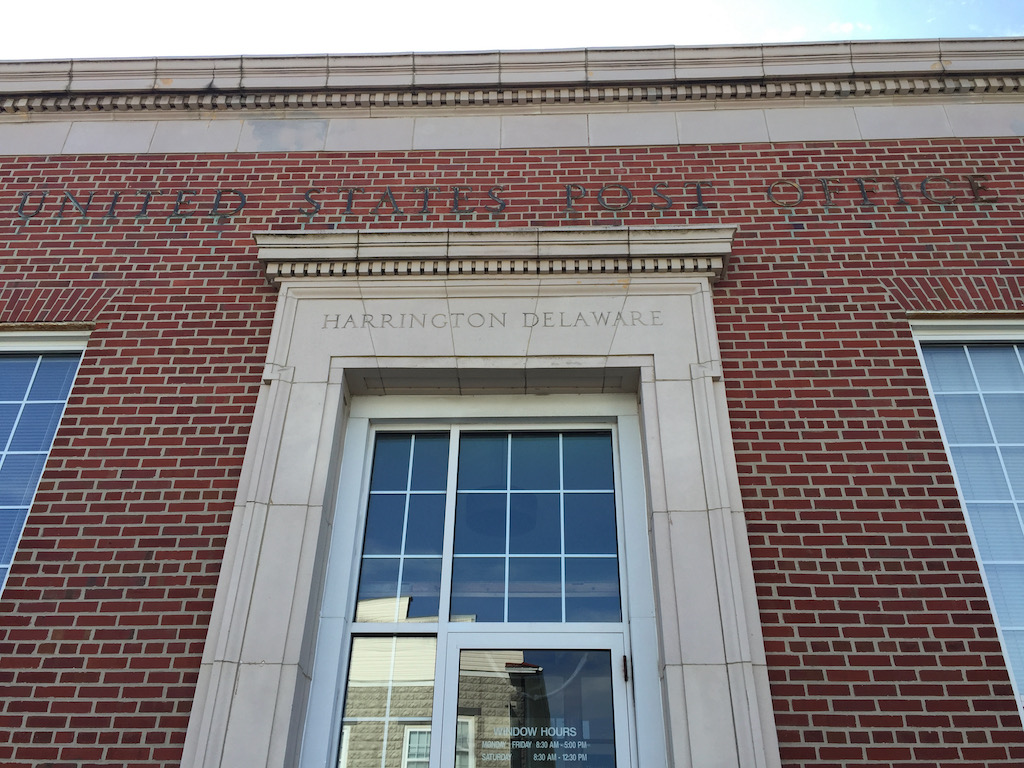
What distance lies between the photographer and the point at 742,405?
5461 mm

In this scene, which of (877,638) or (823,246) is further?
(823,246)

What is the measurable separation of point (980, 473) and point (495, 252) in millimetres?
3373

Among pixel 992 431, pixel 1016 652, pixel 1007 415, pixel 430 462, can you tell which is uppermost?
pixel 1007 415

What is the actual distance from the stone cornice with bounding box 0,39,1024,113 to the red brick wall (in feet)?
1.79

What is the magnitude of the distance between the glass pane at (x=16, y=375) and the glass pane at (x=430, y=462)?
2690 millimetres

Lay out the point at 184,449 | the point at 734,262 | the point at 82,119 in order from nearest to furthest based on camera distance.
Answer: the point at 184,449, the point at 734,262, the point at 82,119

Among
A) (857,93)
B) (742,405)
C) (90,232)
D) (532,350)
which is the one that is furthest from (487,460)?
→ (857,93)

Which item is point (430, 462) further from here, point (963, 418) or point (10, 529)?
point (963, 418)

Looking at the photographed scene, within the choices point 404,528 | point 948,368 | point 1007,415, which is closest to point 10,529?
point 404,528

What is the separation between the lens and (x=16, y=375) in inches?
234

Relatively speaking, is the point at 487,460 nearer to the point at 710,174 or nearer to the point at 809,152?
the point at 710,174

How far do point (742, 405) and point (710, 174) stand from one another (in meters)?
2.01

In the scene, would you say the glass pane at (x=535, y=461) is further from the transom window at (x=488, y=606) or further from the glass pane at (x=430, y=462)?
the glass pane at (x=430, y=462)

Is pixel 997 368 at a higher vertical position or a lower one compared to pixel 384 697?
higher
